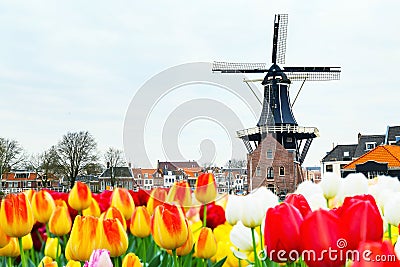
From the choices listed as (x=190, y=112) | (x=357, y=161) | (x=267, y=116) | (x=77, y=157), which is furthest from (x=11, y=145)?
(x=190, y=112)

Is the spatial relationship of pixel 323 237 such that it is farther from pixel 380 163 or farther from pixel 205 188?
pixel 380 163

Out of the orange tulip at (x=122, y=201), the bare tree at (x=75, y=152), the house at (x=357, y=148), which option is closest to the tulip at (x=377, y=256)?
the orange tulip at (x=122, y=201)

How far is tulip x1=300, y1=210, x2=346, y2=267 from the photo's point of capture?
632 millimetres

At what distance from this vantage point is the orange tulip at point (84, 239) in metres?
0.86

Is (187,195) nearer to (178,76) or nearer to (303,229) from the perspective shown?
(178,76)

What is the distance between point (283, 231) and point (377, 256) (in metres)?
0.22

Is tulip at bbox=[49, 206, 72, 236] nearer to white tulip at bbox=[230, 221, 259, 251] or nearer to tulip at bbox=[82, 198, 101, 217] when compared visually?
tulip at bbox=[82, 198, 101, 217]

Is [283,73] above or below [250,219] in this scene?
above

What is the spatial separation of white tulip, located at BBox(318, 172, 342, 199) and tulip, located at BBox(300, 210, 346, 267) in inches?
23.0

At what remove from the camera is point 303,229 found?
0.66 metres

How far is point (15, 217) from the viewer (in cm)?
100

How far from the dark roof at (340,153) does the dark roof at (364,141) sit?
371mm

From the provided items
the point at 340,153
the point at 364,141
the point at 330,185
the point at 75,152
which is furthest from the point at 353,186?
the point at 364,141

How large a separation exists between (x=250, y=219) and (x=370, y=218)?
370 millimetres
